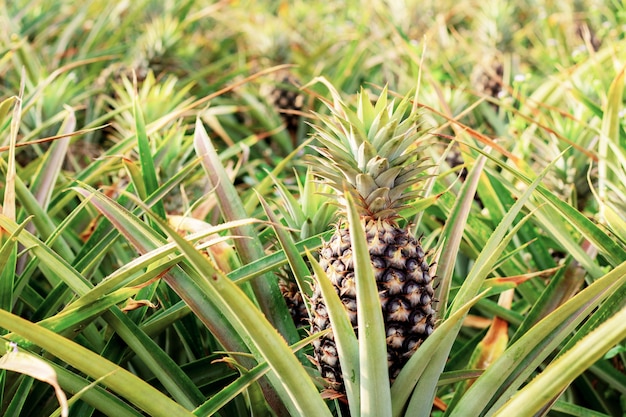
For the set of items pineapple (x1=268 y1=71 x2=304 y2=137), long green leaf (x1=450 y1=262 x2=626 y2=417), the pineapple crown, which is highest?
pineapple (x1=268 y1=71 x2=304 y2=137)

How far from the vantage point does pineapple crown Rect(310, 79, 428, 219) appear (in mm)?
1052

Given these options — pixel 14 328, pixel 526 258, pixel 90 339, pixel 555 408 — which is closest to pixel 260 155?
pixel 526 258

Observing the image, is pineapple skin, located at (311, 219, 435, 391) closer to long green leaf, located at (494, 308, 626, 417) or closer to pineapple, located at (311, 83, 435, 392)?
pineapple, located at (311, 83, 435, 392)

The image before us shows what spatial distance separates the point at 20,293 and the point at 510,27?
2.84 meters

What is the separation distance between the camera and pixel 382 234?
3.54 ft

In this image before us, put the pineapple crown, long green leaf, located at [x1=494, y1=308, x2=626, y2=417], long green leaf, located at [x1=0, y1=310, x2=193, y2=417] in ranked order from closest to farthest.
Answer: long green leaf, located at [x1=494, y1=308, x2=626, y2=417] < long green leaf, located at [x1=0, y1=310, x2=193, y2=417] < the pineapple crown

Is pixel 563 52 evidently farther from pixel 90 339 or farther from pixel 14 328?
pixel 14 328

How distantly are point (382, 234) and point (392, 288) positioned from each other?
9 cm

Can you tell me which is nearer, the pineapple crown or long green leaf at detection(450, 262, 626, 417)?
long green leaf at detection(450, 262, 626, 417)

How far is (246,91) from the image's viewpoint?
9.92 ft

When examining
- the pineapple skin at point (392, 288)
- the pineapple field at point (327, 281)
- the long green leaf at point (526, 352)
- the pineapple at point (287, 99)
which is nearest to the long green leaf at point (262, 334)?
the pineapple field at point (327, 281)

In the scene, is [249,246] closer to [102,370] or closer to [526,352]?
[102,370]

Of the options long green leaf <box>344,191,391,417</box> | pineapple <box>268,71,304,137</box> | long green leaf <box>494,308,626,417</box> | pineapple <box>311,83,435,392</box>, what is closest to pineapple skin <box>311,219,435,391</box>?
pineapple <box>311,83,435,392</box>

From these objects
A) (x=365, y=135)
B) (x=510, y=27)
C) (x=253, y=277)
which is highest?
(x=510, y=27)
